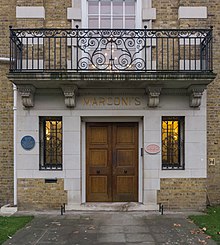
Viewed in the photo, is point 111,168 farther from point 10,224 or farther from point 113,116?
point 10,224

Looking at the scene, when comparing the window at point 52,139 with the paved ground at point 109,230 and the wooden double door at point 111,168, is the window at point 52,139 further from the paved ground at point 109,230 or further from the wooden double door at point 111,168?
the paved ground at point 109,230

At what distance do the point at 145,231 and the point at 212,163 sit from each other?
138 inches

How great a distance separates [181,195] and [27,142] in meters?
4.80

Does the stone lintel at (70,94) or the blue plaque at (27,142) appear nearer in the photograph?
the stone lintel at (70,94)

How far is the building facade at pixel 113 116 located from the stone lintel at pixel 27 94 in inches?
1.3

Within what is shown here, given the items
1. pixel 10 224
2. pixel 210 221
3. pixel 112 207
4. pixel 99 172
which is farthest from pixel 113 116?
pixel 10 224

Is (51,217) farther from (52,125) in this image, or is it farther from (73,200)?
(52,125)

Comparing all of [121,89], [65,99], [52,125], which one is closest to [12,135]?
[52,125]

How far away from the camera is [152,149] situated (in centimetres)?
904

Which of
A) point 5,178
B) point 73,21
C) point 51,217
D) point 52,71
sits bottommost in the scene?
point 51,217

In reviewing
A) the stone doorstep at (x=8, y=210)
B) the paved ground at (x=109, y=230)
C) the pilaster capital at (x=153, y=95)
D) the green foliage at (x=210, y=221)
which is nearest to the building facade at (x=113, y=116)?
the pilaster capital at (x=153, y=95)

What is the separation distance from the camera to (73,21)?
30.5 ft

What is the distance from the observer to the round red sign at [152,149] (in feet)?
29.6

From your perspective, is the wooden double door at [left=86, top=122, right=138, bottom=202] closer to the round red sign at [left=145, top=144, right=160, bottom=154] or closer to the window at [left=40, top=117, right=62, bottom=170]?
the round red sign at [left=145, top=144, right=160, bottom=154]
